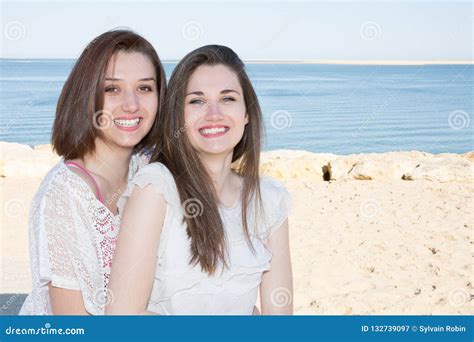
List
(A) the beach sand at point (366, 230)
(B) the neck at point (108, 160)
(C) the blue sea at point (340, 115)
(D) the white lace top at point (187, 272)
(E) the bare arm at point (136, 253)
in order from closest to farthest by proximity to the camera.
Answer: (E) the bare arm at point (136, 253) → (D) the white lace top at point (187, 272) → (B) the neck at point (108, 160) → (A) the beach sand at point (366, 230) → (C) the blue sea at point (340, 115)

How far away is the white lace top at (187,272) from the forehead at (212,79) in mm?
338

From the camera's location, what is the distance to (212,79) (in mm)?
2740

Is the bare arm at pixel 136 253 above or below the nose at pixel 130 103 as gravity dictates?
below

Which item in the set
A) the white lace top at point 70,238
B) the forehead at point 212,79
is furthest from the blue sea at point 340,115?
the white lace top at point 70,238

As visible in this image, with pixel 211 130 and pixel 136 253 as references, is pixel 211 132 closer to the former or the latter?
pixel 211 130

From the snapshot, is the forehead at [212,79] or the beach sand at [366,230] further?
the beach sand at [366,230]

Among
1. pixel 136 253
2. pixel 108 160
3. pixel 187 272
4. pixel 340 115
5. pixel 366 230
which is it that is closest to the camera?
pixel 136 253

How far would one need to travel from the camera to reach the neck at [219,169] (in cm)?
282

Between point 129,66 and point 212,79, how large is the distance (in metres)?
0.36

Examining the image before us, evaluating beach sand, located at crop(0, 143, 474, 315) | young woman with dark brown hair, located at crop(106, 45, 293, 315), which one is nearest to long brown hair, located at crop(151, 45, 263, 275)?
young woman with dark brown hair, located at crop(106, 45, 293, 315)

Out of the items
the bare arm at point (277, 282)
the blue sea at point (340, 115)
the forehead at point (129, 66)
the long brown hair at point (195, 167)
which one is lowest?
the bare arm at point (277, 282)

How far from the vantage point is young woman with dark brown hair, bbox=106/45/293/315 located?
254 centimetres

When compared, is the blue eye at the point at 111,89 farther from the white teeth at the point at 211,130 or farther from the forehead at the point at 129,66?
the white teeth at the point at 211,130

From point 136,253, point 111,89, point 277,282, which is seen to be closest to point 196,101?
point 111,89
